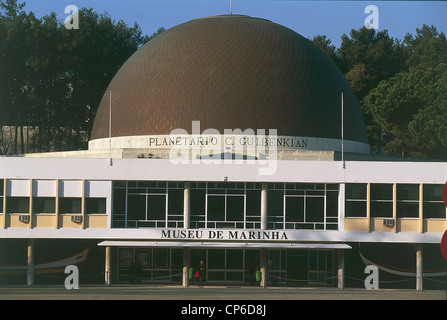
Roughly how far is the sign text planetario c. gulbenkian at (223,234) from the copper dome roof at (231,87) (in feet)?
24.6

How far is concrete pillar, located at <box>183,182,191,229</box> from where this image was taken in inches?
1734

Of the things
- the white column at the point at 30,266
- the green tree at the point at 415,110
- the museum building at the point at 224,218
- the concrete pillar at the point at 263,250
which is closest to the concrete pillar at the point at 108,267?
the museum building at the point at 224,218

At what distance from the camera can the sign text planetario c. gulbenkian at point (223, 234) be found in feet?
143

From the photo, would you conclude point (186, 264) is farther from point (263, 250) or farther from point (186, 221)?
point (263, 250)

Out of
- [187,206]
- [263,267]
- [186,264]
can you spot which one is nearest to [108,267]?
[186,264]

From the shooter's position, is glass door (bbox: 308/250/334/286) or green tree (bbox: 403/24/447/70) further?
green tree (bbox: 403/24/447/70)

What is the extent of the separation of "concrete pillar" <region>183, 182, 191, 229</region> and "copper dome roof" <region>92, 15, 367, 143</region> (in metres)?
5.94

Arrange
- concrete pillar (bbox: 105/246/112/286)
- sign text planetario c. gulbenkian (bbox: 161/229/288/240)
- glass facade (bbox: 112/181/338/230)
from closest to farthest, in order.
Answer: concrete pillar (bbox: 105/246/112/286) → sign text planetario c. gulbenkian (bbox: 161/229/288/240) → glass facade (bbox: 112/181/338/230)

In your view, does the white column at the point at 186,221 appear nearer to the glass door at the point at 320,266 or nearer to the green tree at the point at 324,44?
the glass door at the point at 320,266

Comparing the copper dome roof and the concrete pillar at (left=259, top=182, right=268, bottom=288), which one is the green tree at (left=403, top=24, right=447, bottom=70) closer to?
the copper dome roof

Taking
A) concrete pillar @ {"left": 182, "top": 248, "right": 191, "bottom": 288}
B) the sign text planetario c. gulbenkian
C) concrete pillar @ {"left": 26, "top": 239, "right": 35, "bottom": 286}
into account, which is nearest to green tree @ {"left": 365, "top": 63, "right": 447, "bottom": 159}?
the sign text planetario c. gulbenkian

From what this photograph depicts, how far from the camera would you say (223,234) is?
144 feet
